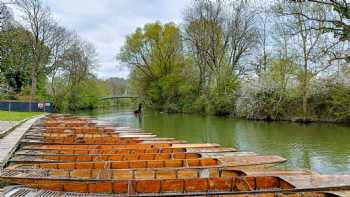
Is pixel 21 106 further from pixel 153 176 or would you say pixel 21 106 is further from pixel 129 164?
pixel 153 176

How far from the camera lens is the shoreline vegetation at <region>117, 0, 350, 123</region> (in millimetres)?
16750

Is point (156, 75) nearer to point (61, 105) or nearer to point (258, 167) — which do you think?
point (61, 105)

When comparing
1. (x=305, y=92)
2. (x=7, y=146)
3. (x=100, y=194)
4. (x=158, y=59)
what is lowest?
(x=100, y=194)

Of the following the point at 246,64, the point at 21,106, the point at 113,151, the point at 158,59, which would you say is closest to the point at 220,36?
the point at 246,64

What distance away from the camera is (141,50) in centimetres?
3838

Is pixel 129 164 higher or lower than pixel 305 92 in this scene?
lower

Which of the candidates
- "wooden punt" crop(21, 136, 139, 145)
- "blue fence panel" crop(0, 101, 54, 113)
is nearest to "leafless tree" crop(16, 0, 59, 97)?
"blue fence panel" crop(0, 101, 54, 113)

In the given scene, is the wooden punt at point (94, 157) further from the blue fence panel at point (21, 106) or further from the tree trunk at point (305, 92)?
the blue fence panel at point (21, 106)

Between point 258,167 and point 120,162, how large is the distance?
2792 mm

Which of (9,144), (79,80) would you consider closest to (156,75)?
(79,80)

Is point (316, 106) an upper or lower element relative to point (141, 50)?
lower

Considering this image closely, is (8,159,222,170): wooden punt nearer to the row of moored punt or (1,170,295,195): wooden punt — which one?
the row of moored punt

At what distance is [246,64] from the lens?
30906 mm

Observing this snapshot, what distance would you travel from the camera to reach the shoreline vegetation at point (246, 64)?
16750 mm
